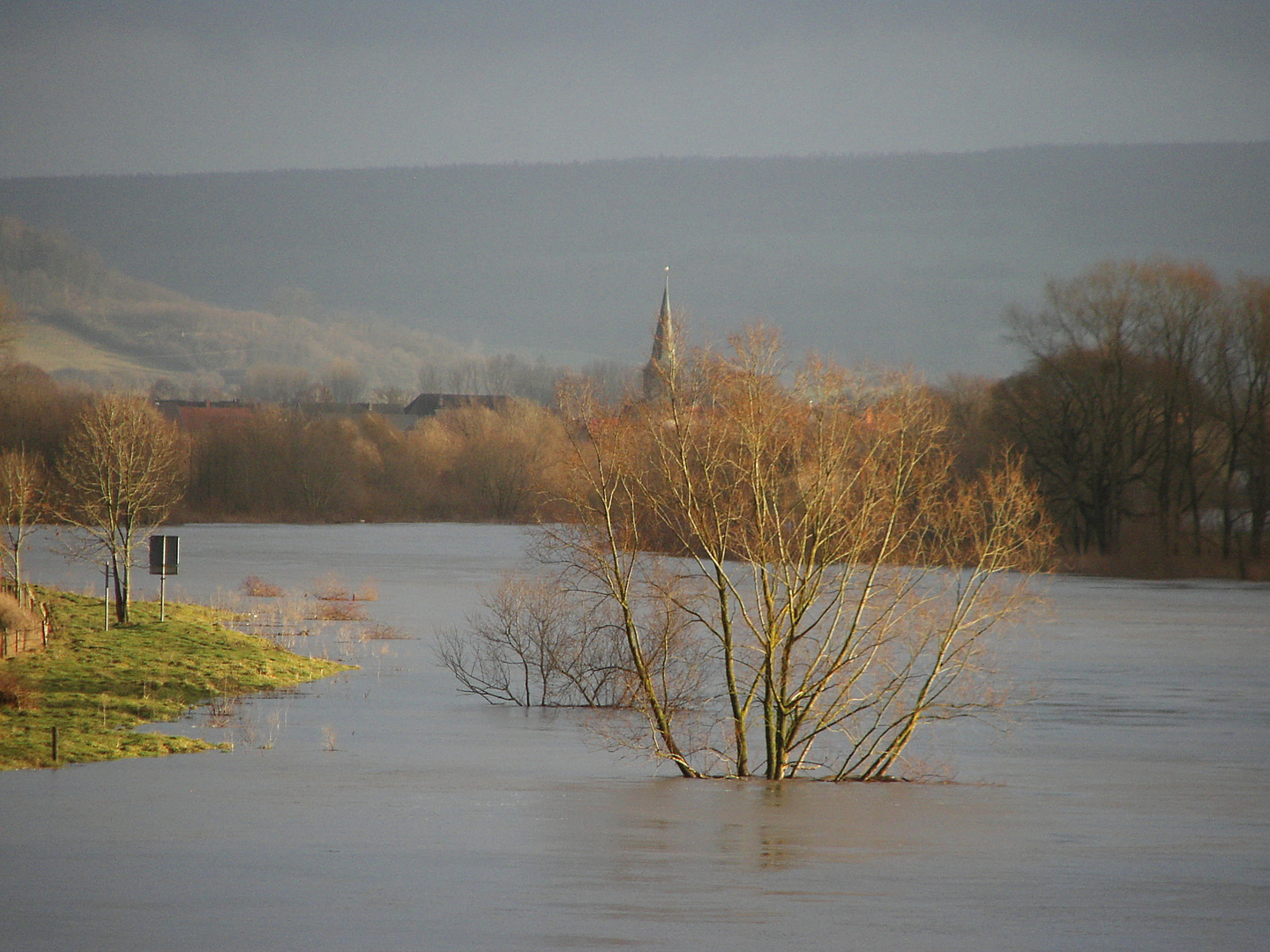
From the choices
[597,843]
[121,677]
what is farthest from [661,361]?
[121,677]

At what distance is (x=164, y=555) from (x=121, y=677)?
6056 millimetres

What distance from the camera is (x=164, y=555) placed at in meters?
29.2

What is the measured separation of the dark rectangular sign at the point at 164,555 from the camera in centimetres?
2924

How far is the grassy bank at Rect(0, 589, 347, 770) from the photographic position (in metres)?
18.3

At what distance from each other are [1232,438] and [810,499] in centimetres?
4803

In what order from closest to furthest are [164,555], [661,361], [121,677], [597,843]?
[597,843]
[661,361]
[121,677]
[164,555]

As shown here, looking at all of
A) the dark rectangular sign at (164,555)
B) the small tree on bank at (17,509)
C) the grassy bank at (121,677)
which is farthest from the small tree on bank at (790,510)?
the small tree on bank at (17,509)

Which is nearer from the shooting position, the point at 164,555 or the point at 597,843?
the point at 597,843

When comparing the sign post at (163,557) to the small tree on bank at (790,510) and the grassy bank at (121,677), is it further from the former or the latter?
the small tree on bank at (790,510)

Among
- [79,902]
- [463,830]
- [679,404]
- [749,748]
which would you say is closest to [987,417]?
[749,748]

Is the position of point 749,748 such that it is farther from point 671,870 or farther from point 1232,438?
point 1232,438

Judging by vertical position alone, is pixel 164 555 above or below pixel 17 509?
below

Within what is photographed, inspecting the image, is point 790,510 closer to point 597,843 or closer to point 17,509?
point 597,843

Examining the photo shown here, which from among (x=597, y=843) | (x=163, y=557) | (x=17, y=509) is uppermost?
(x=17, y=509)
